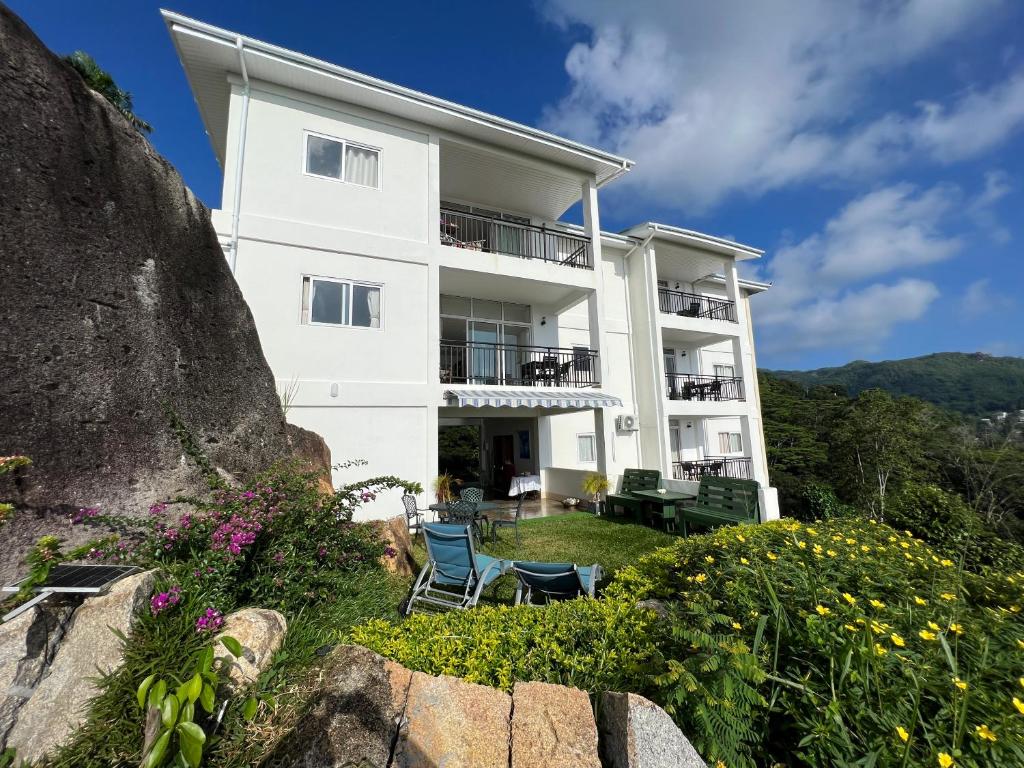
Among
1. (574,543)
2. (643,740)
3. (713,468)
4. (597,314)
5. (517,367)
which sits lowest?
(574,543)

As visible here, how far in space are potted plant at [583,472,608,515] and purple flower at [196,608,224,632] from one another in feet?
36.4

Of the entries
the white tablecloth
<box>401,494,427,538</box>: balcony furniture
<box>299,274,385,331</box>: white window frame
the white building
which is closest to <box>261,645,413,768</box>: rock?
<box>401,494,427,538</box>: balcony furniture

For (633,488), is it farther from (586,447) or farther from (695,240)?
(695,240)

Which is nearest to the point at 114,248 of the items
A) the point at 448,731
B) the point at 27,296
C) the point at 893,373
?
the point at 27,296

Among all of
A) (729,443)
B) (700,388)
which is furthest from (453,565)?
(729,443)

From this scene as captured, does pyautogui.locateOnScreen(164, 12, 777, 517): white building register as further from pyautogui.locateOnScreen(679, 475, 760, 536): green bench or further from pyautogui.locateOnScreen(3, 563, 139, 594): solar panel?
pyautogui.locateOnScreen(3, 563, 139, 594): solar panel

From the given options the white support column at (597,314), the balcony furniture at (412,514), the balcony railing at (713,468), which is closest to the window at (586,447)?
the white support column at (597,314)

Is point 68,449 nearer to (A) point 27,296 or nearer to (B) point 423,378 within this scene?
(A) point 27,296

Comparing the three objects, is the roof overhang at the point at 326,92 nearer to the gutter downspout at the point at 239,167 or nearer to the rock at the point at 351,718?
the gutter downspout at the point at 239,167

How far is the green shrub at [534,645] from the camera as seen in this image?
2.96 metres

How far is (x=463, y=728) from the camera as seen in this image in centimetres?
246

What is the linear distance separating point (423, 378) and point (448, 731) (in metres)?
9.10

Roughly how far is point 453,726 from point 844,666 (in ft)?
7.43

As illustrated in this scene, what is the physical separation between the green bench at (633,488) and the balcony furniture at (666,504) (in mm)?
382
